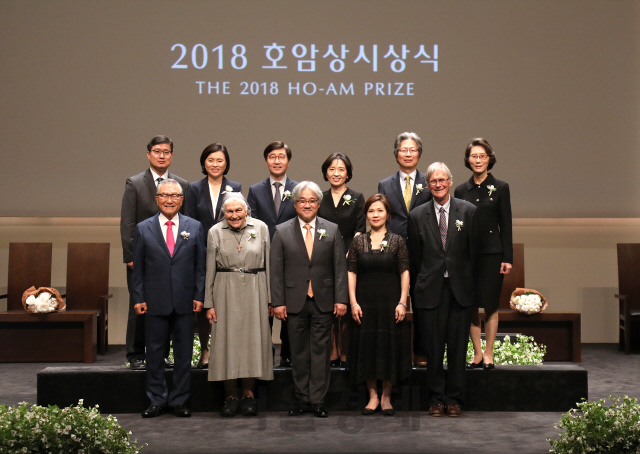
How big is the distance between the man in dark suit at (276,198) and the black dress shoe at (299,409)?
30 centimetres

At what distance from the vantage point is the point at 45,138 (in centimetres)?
613

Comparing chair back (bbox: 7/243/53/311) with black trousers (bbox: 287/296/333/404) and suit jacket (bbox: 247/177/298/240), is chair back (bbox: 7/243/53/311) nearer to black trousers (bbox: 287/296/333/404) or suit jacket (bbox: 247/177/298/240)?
suit jacket (bbox: 247/177/298/240)

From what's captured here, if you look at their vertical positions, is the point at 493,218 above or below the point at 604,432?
above

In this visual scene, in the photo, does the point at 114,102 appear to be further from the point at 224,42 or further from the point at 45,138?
the point at 224,42

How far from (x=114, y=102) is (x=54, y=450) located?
3956mm

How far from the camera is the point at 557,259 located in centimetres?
693

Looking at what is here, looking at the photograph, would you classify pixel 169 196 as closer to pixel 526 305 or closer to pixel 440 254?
pixel 440 254

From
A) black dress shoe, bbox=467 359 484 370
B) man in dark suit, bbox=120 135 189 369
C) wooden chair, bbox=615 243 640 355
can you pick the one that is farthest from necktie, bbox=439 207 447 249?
wooden chair, bbox=615 243 640 355

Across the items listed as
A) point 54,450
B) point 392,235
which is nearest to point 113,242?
point 392,235

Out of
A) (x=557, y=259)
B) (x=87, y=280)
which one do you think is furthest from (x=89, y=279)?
(x=557, y=259)

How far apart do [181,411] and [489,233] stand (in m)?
2.10

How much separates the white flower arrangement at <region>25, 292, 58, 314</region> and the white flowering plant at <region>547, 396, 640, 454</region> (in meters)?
4.30

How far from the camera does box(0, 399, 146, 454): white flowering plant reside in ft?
9.03

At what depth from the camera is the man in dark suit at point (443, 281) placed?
156 inches
